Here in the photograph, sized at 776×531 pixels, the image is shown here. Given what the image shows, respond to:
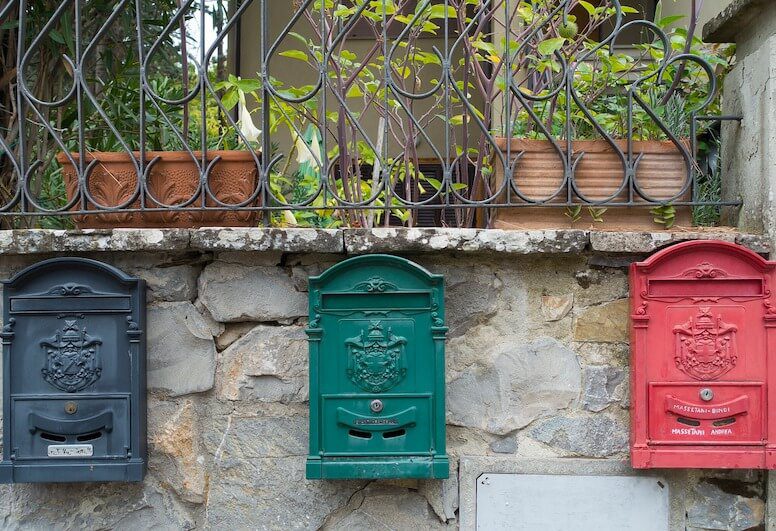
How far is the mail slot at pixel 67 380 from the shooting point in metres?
2.21

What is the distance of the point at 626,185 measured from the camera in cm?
235

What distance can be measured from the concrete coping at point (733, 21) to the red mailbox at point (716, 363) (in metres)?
0.82

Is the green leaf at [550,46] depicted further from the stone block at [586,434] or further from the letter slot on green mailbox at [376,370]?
the stone block at [586,434]

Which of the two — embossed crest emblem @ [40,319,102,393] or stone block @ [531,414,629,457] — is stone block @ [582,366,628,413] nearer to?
stone block @ [531,414,629,457]

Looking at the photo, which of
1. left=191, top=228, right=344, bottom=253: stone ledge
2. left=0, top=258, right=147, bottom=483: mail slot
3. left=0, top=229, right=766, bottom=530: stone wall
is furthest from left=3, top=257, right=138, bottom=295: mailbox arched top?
left=191, top=228, right=344, bottom=253: stone ledge

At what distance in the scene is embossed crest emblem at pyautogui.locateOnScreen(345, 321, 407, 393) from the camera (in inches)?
85.1

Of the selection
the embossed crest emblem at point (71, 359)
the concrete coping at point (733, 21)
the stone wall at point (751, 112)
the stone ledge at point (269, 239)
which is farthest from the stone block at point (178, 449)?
the concrete coping at point (733, 21)

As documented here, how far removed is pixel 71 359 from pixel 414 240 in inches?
43.2

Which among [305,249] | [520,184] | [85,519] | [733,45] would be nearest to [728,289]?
[520,184]

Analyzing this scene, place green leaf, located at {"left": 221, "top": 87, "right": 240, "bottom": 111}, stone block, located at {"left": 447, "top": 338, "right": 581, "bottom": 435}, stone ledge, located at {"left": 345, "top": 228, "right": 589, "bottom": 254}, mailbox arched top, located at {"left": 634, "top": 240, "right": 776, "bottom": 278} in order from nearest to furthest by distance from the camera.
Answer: mailbox arched top, located at {"left": 634, "top": 240, "right": 776, "bottom": 278}
stone ledge, located at {"left": 345, "top": 228, "right": 589, "bottom": 254}
stone block, located at {"left": 447, "top": 338, "right": 581, "bottom": 435}
green leaf, located at {"left": 221, "top": 87, "right": 240, "bottom": 111}

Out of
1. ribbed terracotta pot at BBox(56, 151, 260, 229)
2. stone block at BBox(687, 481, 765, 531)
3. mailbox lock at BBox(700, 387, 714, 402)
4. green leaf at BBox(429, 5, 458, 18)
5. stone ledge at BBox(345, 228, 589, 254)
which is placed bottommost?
stone block at BBox(687, 481, 765, 531)

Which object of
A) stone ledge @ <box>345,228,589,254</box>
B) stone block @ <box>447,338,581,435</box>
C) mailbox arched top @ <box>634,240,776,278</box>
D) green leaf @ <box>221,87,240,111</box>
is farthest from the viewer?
green leaf @ <box>221,87,240,111</box>

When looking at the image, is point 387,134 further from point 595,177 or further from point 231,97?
point 595,177

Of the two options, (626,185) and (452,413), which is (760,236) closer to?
(626,185)
